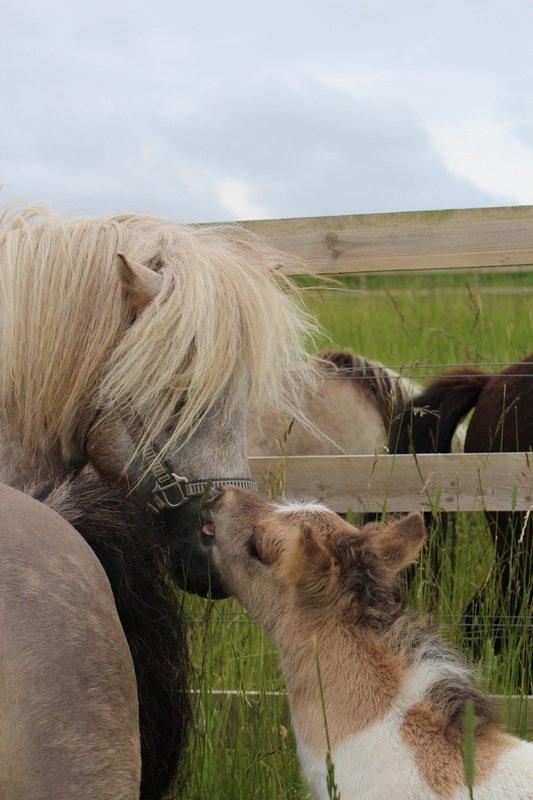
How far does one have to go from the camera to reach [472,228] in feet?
13.0

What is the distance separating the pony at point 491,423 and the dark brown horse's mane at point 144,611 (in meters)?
1.69

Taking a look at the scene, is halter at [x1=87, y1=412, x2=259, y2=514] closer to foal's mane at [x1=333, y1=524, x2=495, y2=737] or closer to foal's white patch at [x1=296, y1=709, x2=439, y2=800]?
foal's mane at [x1=333, y1=524, x2=495, y2=737]

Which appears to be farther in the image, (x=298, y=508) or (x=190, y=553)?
(x=190, y=553)

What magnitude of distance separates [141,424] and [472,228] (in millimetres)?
2074

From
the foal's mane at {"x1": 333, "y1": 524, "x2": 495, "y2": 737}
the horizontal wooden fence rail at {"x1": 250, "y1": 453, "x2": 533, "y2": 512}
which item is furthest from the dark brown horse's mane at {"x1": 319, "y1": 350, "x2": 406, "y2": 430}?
the foal's mane at {"x1": 333, "y1": 524, "x2": 495, "y2": 737}

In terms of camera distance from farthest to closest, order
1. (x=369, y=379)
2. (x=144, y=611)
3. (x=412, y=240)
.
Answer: (x=369, y=379), (x=412, y=240), (x=144, y=611)

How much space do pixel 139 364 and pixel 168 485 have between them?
0.32 metres

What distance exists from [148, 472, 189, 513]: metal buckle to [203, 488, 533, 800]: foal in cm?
8

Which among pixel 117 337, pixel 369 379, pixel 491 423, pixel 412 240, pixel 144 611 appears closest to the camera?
pixel 144 611

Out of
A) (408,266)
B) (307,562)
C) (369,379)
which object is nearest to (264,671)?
(307,562)

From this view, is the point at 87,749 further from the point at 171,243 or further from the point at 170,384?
the point at 171,243

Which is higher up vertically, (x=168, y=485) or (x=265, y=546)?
(x=168, y=485)

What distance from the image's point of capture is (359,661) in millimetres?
2107

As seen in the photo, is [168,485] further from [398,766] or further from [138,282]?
[398,766]
